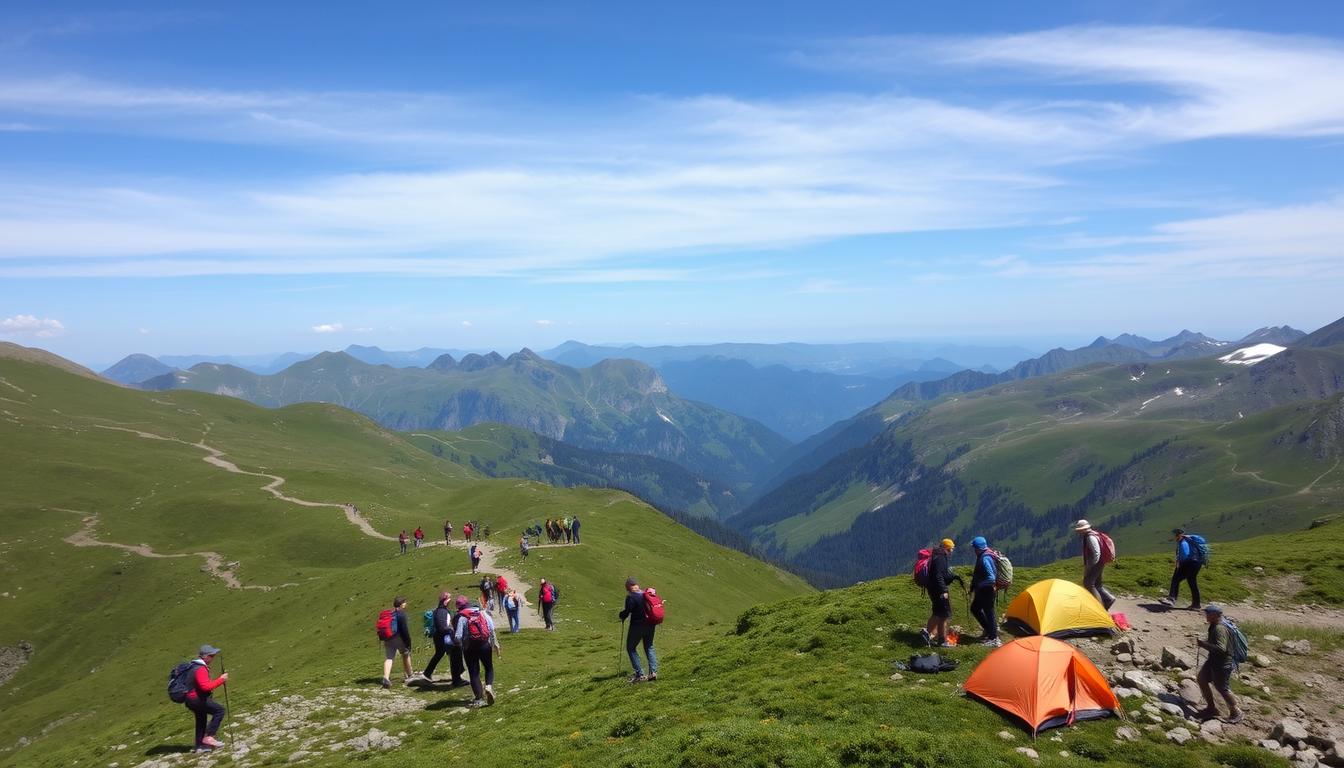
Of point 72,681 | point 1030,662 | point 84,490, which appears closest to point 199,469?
point 84,490

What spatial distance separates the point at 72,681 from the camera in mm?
71375

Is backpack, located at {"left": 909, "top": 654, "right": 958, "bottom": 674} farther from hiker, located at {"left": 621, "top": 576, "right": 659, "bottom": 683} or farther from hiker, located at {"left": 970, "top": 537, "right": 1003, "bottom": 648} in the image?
hiker, located at {"left": 621, "top": 576, "right": 659, "bottom": 683}

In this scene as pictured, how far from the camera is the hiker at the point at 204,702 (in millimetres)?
23844

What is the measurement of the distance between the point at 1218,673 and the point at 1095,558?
7554mm

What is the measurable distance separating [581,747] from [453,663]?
12338 mm

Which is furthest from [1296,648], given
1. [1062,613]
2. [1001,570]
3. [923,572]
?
[923,572]

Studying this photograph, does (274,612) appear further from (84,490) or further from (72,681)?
(84,490)

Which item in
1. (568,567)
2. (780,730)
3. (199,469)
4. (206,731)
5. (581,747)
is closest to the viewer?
(780,730)

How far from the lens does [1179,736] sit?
15.8 metres

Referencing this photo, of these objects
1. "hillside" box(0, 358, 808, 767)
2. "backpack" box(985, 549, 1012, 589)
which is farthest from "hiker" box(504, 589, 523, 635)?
"backpack" box(985, 549, 1012, 589)

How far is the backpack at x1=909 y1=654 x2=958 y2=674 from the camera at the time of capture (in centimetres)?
2055

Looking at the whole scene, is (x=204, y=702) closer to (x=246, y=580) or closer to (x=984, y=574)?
(x=984, y=574)

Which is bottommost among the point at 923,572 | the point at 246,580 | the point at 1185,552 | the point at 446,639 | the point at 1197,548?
the point at 246,580

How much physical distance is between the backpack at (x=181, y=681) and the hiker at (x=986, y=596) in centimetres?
Result: 2833
